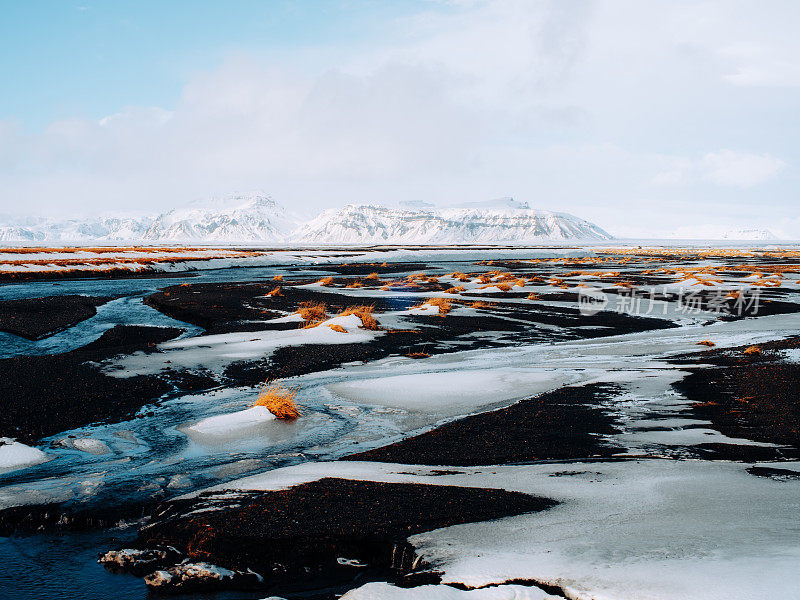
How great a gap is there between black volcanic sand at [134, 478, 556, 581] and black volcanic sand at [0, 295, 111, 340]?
1600 centimetres

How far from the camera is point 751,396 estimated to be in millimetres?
10891

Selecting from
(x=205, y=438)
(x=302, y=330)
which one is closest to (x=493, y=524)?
(x=205, y=438)

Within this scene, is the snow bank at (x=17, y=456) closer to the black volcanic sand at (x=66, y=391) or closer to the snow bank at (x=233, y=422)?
the black volcanic sand at (x=66, y=391)

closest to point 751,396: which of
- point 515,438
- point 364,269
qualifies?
point 515,438

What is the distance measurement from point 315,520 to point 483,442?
352 cm

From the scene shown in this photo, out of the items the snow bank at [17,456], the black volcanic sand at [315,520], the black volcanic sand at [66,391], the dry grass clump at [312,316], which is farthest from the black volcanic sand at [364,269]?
the black volcanic sand at [315,520]

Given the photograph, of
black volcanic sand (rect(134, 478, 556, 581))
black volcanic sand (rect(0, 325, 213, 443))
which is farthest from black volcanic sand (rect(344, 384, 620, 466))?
black volcanic sand (rect(0, 325, 213, 443))

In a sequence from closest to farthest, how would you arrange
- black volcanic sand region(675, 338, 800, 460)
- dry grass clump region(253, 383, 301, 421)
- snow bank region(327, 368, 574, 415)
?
black volcanic sand region(675, 338, 800, 460) < dry grass clump region(253, 383, 301, 421) < snow bank region(327, 368, 574, 415)

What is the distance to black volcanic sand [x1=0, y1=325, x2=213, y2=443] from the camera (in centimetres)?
986

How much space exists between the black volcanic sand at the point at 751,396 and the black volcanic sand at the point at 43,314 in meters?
19.5

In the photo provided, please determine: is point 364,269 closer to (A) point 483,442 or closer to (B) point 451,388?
(B) point 451,388

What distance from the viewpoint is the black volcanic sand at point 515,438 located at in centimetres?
812

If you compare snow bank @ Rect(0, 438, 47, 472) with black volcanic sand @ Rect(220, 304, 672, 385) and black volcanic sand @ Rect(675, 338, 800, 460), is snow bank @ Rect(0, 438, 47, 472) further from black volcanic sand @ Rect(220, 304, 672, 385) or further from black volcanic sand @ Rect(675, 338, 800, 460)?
black volcanic sand @ Rect(675, 338, 800, 460)

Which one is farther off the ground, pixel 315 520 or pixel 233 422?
pixel 315 520
